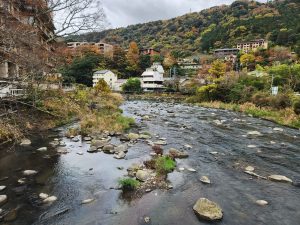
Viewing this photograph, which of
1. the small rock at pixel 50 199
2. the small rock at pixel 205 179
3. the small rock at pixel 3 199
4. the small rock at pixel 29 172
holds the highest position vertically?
the small rock at pixel 29 172

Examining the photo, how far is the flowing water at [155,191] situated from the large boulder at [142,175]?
665 millimetres

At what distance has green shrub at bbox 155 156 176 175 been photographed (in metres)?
10.4

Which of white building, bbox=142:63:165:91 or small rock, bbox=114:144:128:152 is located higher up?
white building, bbox=142:63:165:91

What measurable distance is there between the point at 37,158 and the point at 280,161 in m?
10.7

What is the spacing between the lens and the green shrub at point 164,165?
408 inches

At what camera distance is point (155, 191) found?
8789mm

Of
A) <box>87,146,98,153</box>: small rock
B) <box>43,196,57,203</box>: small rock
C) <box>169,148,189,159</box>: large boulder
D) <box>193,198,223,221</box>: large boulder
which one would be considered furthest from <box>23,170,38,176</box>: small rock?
<box>193,198,223,221</box>: large boulder

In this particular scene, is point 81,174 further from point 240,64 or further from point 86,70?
point 240,64

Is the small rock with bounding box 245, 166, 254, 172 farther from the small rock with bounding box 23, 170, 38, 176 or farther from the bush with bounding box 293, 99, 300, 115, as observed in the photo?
the bush with bounding box 293, 99, 300, 115

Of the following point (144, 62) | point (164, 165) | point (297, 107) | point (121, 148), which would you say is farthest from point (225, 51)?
point (164, 165)

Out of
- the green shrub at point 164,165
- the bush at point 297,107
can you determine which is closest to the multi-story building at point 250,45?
the bush at point 297,107

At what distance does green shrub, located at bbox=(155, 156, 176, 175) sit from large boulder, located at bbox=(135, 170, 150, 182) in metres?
0.52

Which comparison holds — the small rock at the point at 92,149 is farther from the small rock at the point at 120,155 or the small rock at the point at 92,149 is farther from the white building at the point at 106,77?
the white building at the point at 106,77

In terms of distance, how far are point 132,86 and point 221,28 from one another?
218 ft
